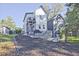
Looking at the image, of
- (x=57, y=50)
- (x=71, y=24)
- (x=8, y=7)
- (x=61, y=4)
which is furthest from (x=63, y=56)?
(x=8, y=7)

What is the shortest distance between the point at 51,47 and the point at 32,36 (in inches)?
7.8

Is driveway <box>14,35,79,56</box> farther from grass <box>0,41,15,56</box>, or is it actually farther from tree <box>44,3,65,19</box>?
tree <box>44,3,65,19</box>

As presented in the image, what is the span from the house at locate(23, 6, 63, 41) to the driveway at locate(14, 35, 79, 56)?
2.3 inches

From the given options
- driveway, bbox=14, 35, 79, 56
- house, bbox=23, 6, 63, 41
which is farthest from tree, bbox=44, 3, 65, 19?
driveway, bbox=14, 35, 79, 56

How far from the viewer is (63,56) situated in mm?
2508

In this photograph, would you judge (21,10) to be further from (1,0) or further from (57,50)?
(57,50)

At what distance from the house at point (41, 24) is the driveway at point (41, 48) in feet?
0.19

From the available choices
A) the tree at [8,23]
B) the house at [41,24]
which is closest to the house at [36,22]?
the house at [41,24]

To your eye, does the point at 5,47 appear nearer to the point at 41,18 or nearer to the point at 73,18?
the point at 41,18

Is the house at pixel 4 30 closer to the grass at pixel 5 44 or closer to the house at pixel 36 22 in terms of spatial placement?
the grass at pixel 5 44

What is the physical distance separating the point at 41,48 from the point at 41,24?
215 millimetres

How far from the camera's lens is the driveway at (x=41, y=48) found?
251 cm

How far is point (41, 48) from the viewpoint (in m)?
2.53

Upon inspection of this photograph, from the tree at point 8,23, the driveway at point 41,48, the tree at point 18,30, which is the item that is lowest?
the driveway at point 41,48
